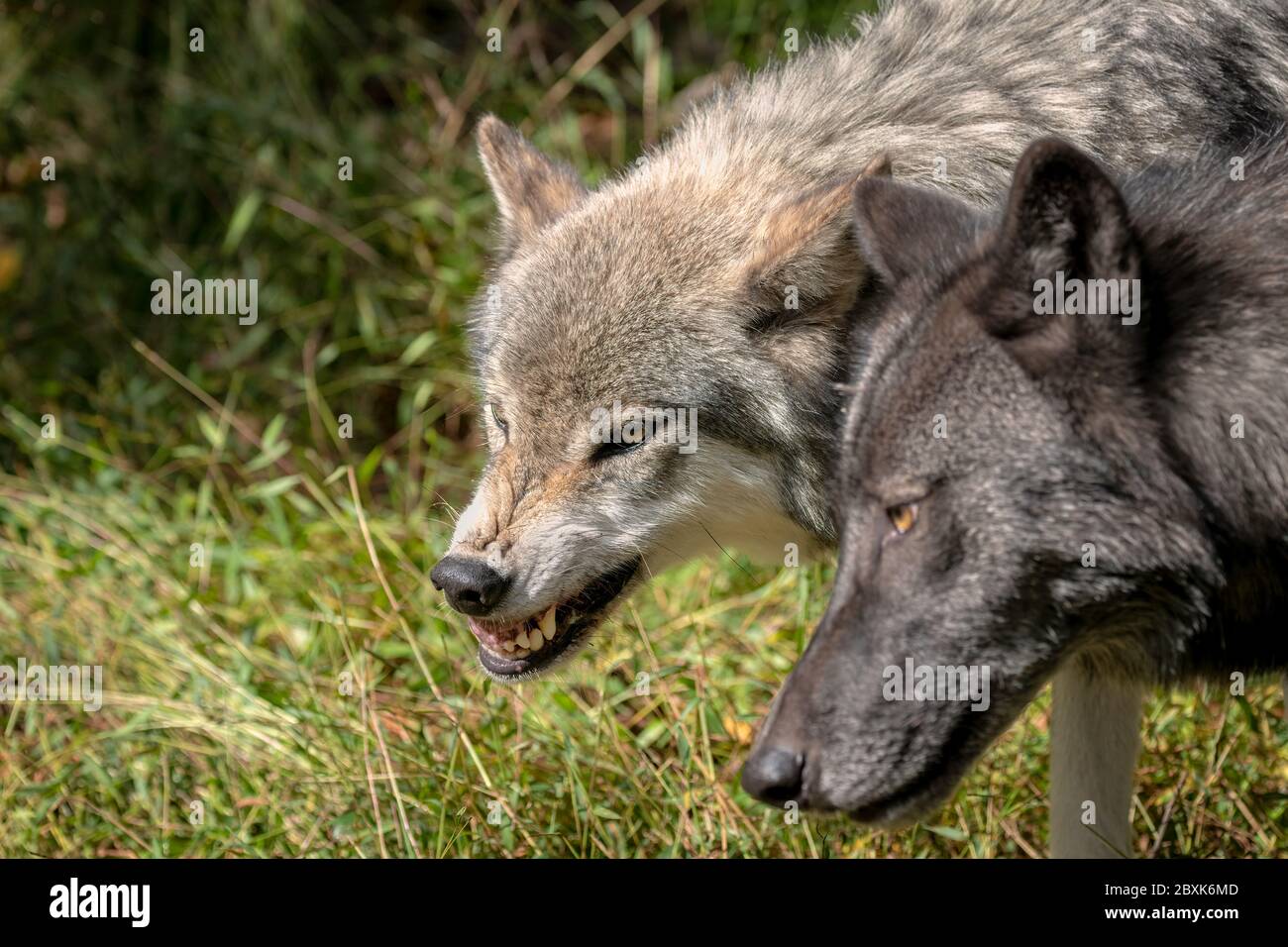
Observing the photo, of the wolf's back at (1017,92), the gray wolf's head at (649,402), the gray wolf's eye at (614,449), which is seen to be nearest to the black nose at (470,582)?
the gray wolf's head at (649,402)

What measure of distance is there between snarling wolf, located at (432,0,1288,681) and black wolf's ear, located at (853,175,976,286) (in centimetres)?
40

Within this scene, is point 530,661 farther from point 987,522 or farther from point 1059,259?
point 1059,259

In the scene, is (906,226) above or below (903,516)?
above

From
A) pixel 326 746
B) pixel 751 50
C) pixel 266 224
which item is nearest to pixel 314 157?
pixel 266 224

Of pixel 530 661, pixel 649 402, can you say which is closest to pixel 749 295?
pixel 649 402

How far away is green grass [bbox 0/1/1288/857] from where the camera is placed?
15.2 feet

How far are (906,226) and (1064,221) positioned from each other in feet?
1.89

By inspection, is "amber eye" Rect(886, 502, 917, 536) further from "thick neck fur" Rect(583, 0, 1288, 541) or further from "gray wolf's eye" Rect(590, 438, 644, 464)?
"gray wolf's eye" Rect(590, 438, 644, 464)

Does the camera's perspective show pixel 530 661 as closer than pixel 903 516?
No

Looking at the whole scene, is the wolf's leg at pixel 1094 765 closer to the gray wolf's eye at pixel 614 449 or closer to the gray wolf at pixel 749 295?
the gray wolf at pixel 749 295

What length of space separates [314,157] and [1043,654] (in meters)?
5.81

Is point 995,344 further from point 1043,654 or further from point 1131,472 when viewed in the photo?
point 1043,654

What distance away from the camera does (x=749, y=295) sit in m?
4.27

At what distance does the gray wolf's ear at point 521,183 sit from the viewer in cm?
484
